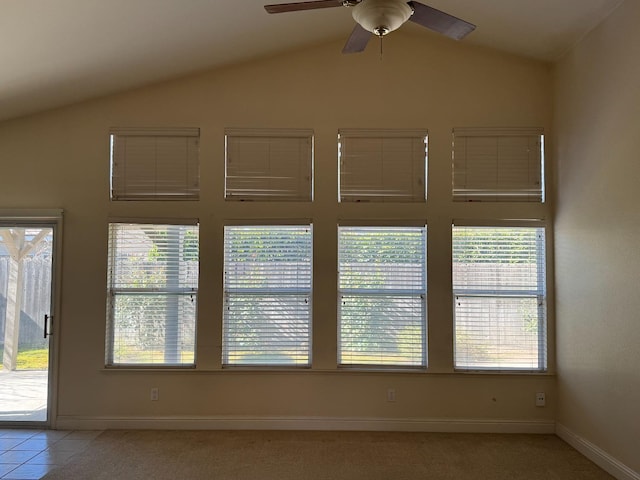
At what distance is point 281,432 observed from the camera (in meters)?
4.09

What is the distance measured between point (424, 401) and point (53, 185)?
407 centimetres

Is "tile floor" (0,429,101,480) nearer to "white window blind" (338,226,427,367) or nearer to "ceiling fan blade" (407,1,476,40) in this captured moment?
"white window blind" (338,226,427,367)

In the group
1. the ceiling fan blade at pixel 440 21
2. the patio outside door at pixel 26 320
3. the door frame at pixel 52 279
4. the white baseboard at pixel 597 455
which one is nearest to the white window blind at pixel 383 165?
the ceiling fan blade at pixel 440 21

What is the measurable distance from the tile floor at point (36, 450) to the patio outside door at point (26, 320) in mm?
209

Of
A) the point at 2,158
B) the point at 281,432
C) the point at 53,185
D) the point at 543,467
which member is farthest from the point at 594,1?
the point at 2,158

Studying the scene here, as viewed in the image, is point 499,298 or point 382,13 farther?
point 499,298

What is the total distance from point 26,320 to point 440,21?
4.38 meters

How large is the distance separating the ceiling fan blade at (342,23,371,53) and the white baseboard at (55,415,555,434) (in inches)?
125

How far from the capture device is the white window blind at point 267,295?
423 centimetres

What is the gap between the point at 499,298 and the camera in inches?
166

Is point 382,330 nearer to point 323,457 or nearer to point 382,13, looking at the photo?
point 323,457

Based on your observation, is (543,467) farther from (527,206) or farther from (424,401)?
(527,206)

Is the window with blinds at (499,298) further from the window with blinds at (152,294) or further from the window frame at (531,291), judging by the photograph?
the window with blinds at (152,294)

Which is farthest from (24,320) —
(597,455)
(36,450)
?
(597,455)
